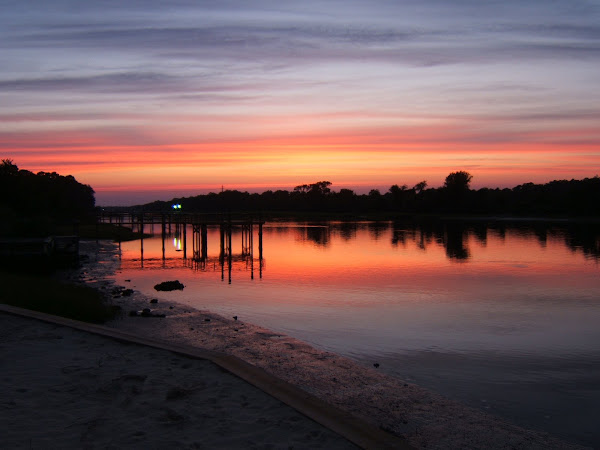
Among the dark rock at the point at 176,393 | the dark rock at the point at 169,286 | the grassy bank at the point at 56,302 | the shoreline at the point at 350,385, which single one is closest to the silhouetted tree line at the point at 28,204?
the dark rock at the point at 169,286

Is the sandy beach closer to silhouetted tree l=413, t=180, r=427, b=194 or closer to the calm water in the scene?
the calm water

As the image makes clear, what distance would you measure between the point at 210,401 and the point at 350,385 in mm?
4162

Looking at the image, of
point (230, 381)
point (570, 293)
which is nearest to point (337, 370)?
point (230, 381)

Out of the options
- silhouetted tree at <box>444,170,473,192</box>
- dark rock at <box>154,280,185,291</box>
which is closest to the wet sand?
dark rock at <box>154,280,185,291</box>

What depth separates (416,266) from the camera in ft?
107

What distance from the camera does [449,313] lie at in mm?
18219

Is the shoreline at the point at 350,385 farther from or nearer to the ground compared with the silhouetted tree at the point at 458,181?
nearer to the ground

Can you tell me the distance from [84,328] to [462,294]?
16.8 m

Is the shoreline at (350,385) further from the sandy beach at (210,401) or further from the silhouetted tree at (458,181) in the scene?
the silhouetted tree at (458,181)

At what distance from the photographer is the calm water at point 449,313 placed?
10328 millimetres

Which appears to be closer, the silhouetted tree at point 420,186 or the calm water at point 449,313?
the calm water at point 449,313

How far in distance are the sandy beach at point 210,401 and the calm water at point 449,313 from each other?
3.40 ft

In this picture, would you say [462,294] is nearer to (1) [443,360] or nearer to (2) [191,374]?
(1) [443,360]

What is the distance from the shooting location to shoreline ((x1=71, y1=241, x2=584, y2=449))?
7.90m
